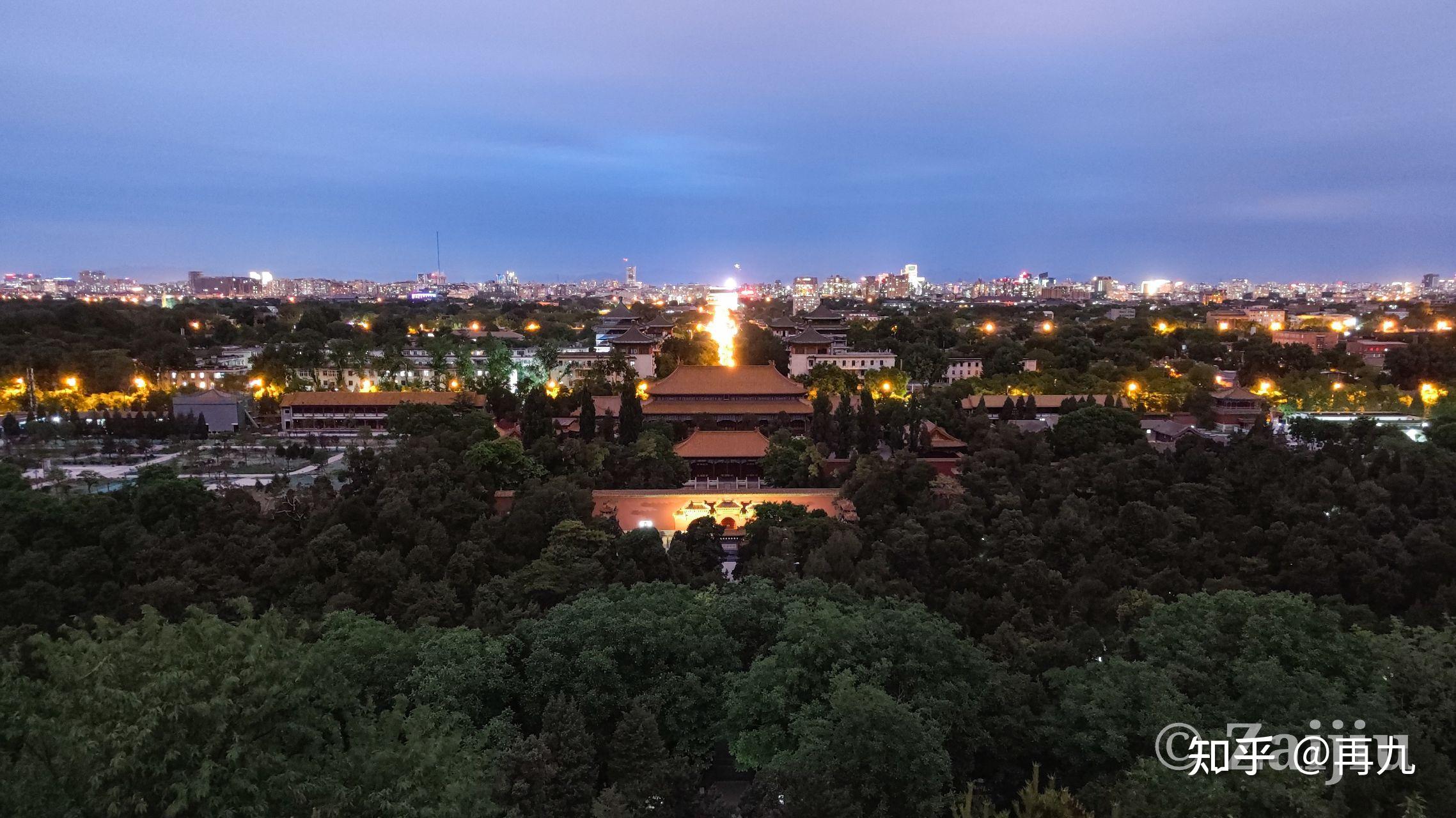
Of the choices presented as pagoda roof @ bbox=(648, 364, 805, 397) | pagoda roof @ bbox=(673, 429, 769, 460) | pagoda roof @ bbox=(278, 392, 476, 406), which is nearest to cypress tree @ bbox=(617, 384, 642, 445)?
pagoda roof @ bbox=(673, 429, 769, 460)

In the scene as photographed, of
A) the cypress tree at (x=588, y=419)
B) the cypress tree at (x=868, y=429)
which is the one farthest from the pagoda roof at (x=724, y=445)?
the cypress tree at (x=868, y=429)

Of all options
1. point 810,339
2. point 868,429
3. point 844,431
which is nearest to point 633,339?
point 810,339

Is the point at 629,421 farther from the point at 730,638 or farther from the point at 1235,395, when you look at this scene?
the point at 1235,395

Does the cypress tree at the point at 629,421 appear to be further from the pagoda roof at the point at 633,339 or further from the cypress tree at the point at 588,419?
the pagoda roof at the point at 633,339

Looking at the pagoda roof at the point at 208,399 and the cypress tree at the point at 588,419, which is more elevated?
the pagoda roof at the point at 208,399

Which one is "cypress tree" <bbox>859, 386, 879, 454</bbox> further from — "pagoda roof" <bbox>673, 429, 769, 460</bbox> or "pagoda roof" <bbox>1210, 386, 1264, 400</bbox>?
"pagoda roof" <bbox>1210, 386, 1264, 400</bbox>

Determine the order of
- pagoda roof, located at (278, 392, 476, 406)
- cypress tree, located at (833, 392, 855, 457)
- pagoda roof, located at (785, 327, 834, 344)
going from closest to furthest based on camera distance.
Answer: cypress tree, located at (833, 392, 855, 457)
pagoda roof, located at (278, 392, 476, 406)
pagoda roof, located at (785, 327, 834, 344)

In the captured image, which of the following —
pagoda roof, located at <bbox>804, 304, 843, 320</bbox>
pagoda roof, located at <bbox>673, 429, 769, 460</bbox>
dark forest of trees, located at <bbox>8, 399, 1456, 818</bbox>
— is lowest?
dark forest of trees, located at <bbox>8, 399, 1456, 818</bbox>
